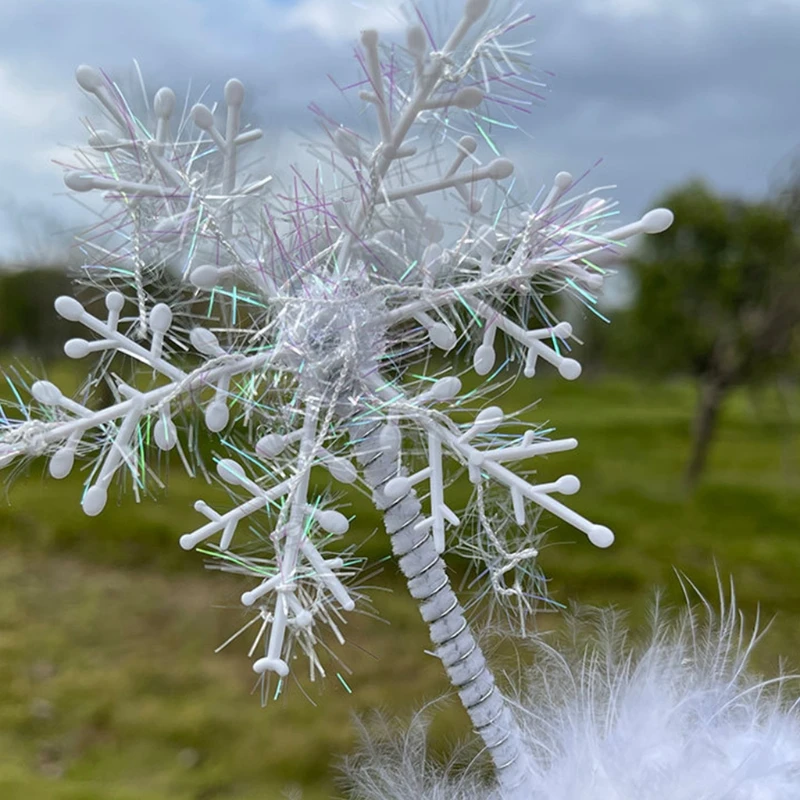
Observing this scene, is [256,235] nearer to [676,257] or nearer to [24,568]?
[24,568]

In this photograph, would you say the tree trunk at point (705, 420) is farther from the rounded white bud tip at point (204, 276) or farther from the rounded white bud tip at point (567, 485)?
the rounded white bud tip at point (204, 276)

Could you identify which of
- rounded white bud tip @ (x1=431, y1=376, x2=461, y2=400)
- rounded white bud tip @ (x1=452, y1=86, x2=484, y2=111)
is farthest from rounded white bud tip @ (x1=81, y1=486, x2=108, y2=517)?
rounded white bud tip @ (x1=452, y1=86, x2=484, y2=111)

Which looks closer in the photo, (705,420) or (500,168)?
(500,168)

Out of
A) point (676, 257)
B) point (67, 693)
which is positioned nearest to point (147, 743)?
point (67, 693)

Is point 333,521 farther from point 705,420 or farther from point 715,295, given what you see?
point 715,295

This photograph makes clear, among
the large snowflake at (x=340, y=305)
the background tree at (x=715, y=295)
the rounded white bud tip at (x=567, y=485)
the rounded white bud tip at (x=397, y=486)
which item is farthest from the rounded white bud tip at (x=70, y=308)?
the background tree at (x=715, y=295)

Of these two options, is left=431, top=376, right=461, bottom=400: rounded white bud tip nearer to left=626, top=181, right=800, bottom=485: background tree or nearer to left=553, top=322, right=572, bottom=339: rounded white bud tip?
left=553, top=322, right=572, bottom=339: rounded white bud tip

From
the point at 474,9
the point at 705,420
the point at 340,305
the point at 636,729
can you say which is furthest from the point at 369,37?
the point at 705,420
